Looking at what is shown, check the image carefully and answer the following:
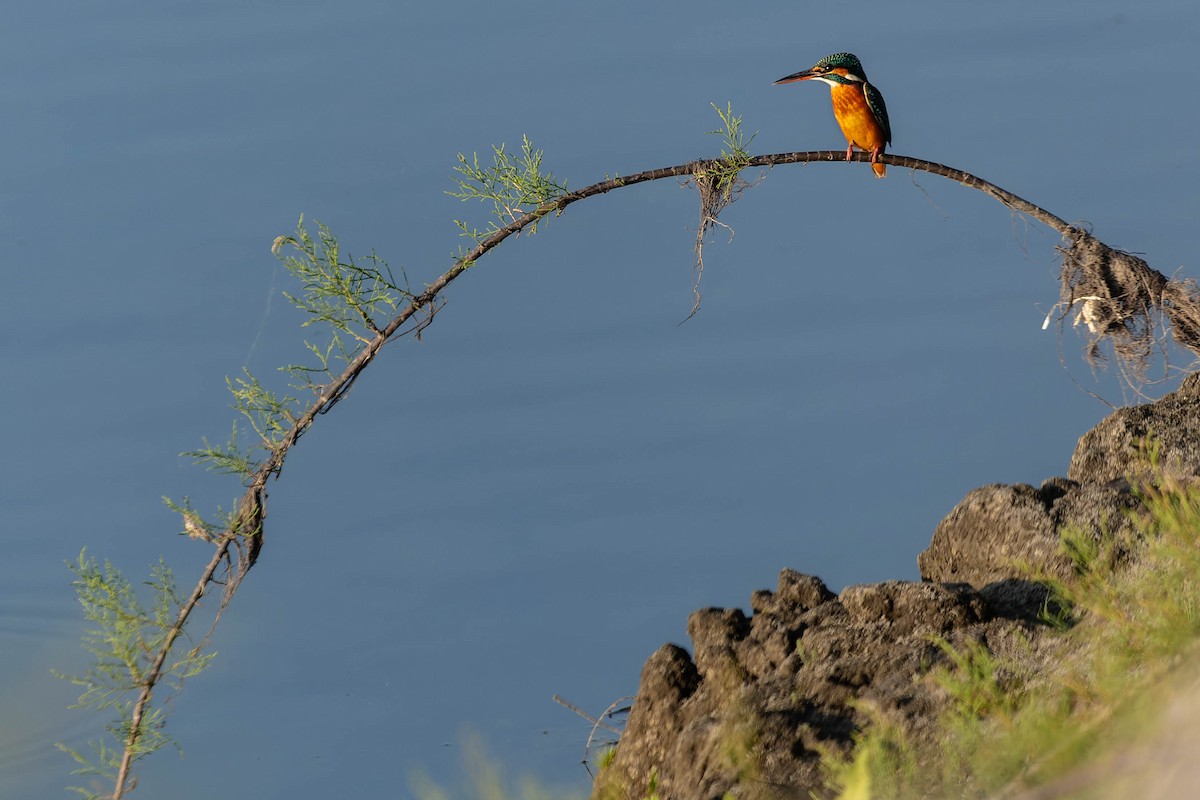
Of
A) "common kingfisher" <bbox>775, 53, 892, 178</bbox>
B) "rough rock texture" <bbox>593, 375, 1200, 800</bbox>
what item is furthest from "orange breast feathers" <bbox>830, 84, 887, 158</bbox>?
"rough rock texture" <bbox>593, 375, 1200, 800</bbox>

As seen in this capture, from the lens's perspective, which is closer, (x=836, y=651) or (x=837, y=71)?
(x=836, y=651)

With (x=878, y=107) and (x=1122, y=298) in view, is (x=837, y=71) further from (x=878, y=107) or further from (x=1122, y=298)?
(x=1122, y=298)

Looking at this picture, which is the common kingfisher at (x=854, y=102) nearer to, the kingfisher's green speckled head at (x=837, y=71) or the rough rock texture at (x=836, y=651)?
the kingfisher's green speckled head at (x=837, y=71)

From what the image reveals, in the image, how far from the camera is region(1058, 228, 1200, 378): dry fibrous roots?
586 cm

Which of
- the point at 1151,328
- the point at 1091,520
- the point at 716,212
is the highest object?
the point at 716,212

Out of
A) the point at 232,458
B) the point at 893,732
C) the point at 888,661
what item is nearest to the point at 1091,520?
the point at 888,661

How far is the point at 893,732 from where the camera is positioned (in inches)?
145

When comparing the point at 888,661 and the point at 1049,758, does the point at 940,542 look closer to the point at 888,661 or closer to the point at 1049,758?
the point at 888,661

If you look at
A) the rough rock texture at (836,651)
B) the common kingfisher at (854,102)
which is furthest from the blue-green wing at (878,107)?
the rough rock texture at (836,651)

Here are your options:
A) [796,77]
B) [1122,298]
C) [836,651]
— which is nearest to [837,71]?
[796,77]

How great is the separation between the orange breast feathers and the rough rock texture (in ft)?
5.77

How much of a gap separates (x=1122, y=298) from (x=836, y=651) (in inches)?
102

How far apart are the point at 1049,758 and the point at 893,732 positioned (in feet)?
2.16

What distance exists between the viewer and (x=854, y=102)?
19.5 feet
